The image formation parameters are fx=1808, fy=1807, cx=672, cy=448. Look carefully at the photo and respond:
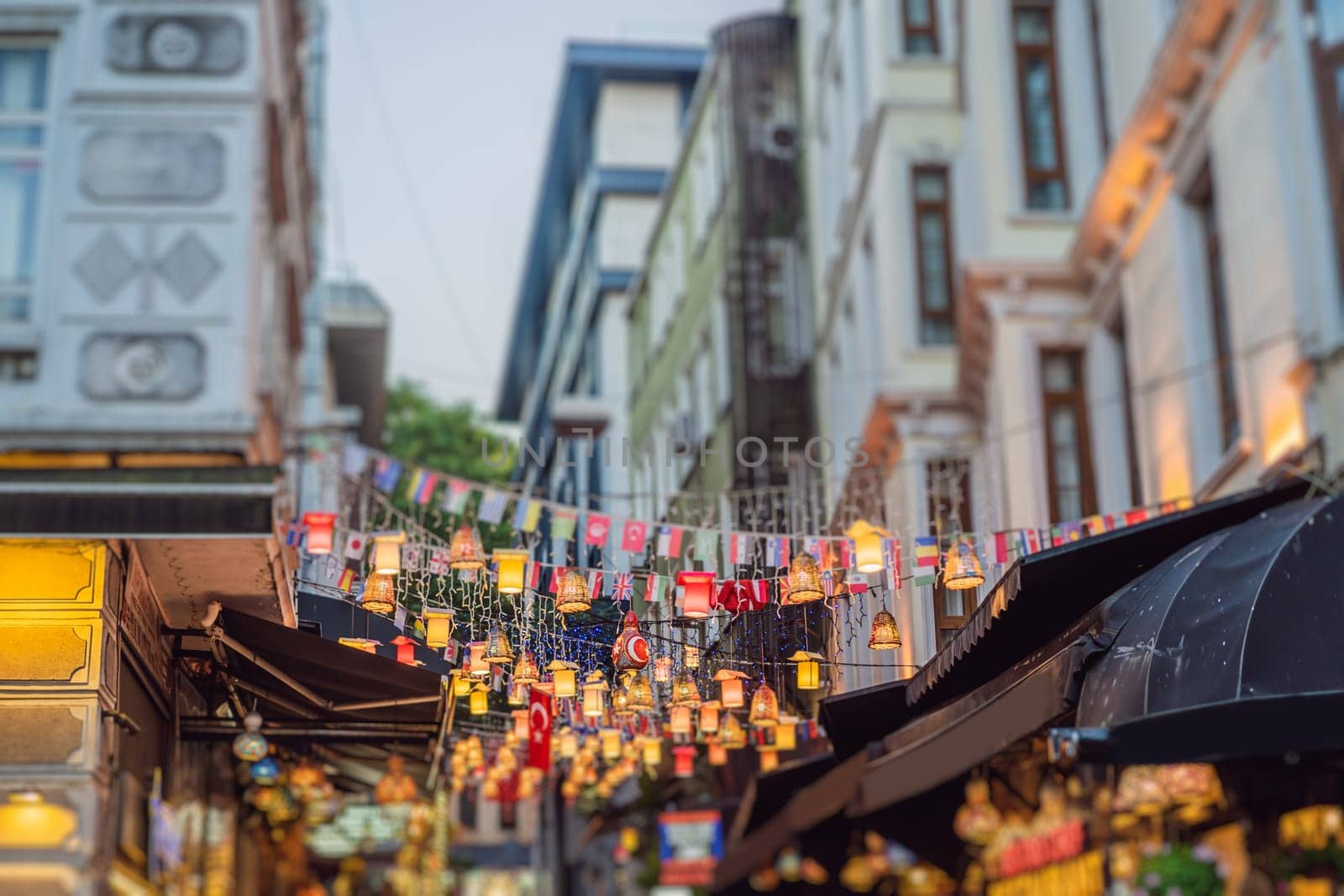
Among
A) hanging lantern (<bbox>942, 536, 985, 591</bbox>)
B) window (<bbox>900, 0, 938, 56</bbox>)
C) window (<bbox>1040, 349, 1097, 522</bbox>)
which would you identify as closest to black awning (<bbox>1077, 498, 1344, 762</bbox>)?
hanging lantern (<bbox>942, 536, 985, 591</bbox>)

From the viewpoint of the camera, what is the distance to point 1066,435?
20.3 m

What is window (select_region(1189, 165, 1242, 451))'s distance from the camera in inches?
633

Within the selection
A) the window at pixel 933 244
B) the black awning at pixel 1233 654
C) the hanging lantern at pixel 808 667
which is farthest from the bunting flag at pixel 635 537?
the window at pixel 933 244

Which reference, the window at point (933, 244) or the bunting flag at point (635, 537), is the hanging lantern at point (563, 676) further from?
the window at point (933, 244)

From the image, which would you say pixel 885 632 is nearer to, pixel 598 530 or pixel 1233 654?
pixel 598 530

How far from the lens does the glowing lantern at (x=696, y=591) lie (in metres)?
10.7

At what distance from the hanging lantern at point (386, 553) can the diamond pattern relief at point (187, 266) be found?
1.76 meters

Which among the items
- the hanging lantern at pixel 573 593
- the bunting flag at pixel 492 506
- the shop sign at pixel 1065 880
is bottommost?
the shop sign at pixel 1065 880


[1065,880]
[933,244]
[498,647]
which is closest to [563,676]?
[498,647]

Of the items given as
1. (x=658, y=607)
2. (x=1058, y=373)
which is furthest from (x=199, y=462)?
(x=1058, y=373)

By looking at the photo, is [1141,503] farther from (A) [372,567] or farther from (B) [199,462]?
(B) [199,462]

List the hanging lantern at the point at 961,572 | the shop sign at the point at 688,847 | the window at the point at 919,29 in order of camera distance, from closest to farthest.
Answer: the hanging lantern at the point at 961,572 → the window at the point at 919,29 → the shop sign at the point at 688,847

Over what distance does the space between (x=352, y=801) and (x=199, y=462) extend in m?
9.07

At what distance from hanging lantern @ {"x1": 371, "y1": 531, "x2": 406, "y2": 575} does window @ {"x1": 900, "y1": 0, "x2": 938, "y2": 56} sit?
15.0 m
